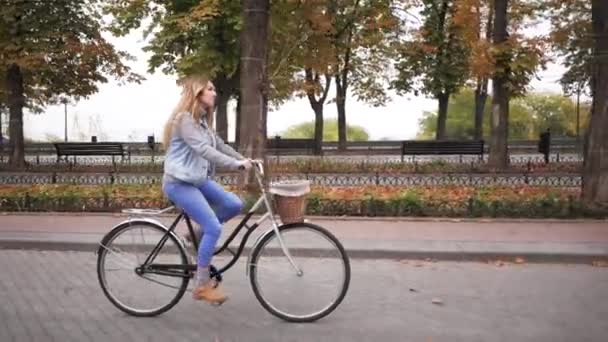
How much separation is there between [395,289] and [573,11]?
52.9 feet

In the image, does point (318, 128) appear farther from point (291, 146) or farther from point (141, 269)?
point (141, 269)

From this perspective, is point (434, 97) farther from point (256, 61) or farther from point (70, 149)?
point (256, 61)

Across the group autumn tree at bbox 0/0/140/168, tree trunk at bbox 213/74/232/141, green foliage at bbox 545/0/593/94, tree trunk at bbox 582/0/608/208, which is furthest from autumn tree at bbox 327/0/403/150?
tree trunk at bbox 582/0/608/208

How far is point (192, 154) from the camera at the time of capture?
5340mm

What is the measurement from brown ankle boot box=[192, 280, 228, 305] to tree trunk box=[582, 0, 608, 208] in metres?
7.56

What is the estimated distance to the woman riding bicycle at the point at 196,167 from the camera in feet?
17.3

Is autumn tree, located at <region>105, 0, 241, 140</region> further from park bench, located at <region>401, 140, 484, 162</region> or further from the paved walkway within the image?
the paved walkway

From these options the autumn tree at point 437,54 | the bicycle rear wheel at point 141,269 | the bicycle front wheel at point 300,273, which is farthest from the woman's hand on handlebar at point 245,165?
the autumn tree at point 437,54

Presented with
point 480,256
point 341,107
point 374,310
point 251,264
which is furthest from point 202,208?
point 341,107

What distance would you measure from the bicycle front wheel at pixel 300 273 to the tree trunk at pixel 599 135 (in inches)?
272

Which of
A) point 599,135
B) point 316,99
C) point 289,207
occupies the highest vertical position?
point 316,99

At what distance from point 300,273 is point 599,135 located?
25.3 feet

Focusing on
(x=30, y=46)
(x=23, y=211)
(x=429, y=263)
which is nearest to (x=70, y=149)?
(x=30, y=46)

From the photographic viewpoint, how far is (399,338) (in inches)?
199
